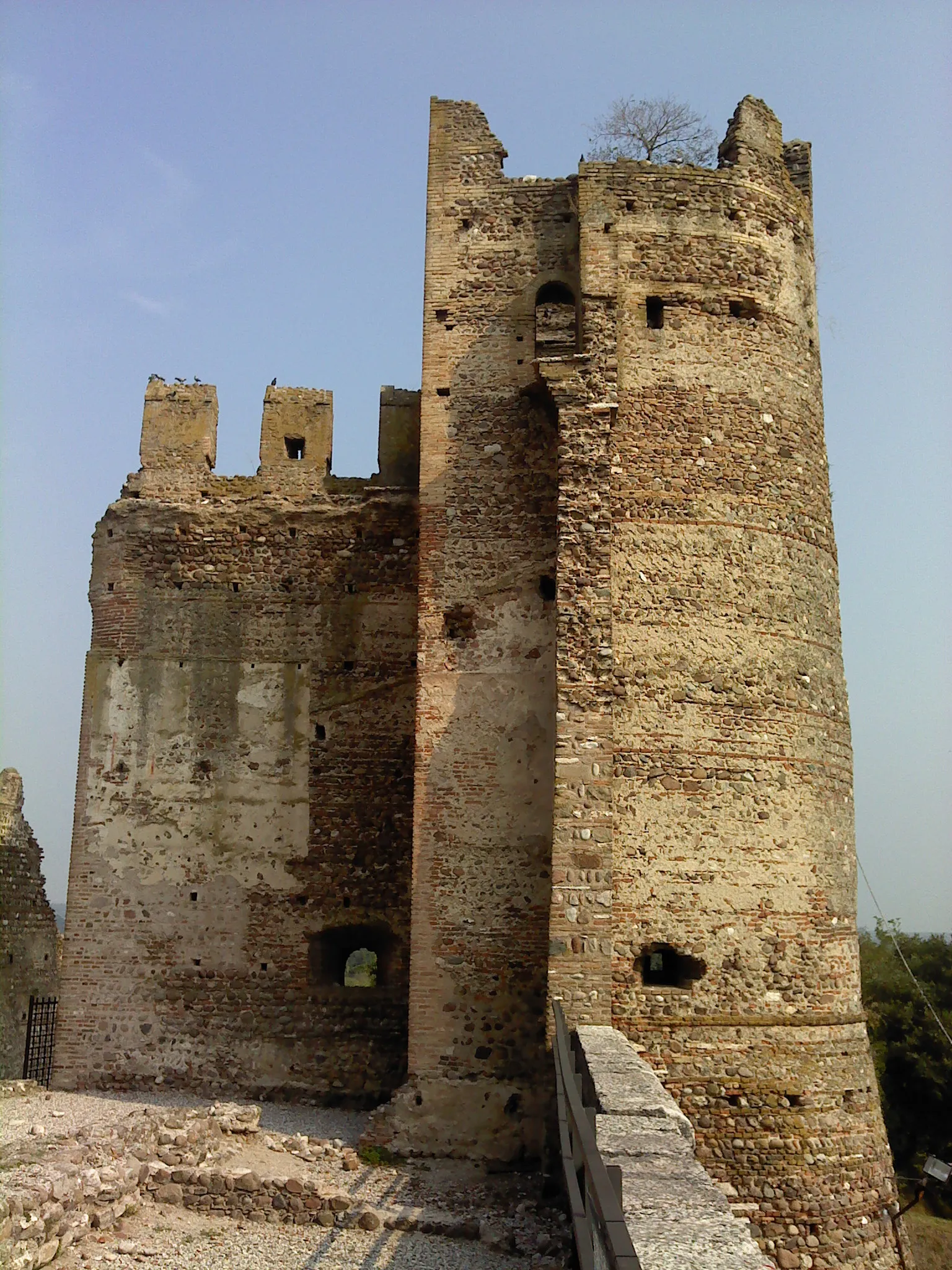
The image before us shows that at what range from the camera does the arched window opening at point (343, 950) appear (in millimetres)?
12258

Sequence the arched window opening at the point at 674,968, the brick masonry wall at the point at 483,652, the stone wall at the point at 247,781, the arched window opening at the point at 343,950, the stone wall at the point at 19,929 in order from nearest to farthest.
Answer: the arched window opening at the point at 674,968 → the brick masonry wall at the point at 483,652 → the stone wall at the point at 247,781 → the arched window opening at the point at 343,950 → the stone wall at the point at 19,929

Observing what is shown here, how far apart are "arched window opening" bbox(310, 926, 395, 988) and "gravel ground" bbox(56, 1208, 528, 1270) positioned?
4.12 meters

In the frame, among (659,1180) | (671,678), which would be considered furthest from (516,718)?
(659,1180)

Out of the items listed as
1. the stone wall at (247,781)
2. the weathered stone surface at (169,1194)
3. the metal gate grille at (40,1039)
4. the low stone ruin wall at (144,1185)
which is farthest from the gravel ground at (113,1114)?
the metal gate grille at (40,1039)

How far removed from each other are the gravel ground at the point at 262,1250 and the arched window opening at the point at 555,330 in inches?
308

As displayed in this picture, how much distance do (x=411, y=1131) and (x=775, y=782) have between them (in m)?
4.50

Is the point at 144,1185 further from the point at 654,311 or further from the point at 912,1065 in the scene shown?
the point at 912,1065

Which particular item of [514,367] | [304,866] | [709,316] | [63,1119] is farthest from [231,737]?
[709,316]

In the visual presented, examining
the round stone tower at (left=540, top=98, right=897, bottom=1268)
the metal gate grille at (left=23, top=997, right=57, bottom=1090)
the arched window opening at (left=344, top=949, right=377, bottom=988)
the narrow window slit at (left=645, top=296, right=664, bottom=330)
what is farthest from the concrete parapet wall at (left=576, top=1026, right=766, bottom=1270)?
the arched window opening at (left=344, top=949, right=377, bottom=988)

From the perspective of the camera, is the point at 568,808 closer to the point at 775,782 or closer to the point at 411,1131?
the point at 775,782

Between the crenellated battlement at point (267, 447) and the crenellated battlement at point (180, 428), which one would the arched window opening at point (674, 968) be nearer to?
the crenellated battlement at point (267, 447)

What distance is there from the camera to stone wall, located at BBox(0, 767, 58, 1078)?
15.9 meters

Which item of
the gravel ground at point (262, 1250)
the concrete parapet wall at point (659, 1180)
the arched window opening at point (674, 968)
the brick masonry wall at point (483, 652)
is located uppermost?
the brick masonry wall at point (483, 652)

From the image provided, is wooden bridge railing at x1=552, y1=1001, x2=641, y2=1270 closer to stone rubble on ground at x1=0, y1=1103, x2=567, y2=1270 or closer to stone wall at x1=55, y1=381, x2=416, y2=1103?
stone rubble on ground at x1=0, y1=1103, x2=567, y2=1270
